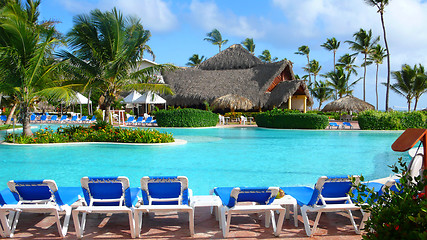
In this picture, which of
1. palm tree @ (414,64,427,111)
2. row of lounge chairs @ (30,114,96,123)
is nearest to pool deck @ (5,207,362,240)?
row of lounge chairs @ (30,114,96,123)

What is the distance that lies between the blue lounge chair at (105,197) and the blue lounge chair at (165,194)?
0.57 feet

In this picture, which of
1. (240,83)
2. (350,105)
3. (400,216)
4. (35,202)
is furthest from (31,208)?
(350,105)

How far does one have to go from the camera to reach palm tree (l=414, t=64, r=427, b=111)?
3800cm

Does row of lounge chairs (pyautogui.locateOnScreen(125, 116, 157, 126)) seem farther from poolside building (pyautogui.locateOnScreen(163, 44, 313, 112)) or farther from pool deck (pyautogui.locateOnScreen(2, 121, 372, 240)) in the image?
pool deck (pyautogui.locateOnScreen(2, 121, 372, 240))

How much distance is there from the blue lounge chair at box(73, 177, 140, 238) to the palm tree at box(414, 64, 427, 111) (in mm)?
41121

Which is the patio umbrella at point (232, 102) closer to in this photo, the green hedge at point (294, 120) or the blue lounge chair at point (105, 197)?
the green hedge at point (294, 120)

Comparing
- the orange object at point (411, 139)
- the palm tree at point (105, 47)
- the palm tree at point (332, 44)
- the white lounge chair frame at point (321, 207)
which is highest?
the palm tree at point (332, 44)

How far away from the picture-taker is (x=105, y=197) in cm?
405

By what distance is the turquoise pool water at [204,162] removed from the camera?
827 centimetres

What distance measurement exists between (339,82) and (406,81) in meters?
9.14

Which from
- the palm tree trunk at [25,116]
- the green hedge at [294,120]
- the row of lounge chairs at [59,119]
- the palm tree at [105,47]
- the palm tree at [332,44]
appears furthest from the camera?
the palm tree at [332,44]

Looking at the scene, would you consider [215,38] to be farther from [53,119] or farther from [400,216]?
[400,216]

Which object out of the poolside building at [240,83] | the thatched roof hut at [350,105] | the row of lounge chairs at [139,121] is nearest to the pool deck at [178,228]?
the row of lounge chairs at [139,121]

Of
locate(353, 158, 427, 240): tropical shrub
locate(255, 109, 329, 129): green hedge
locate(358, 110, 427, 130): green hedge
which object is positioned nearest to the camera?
locate(353, 158, 427, 240): tropical shrub
